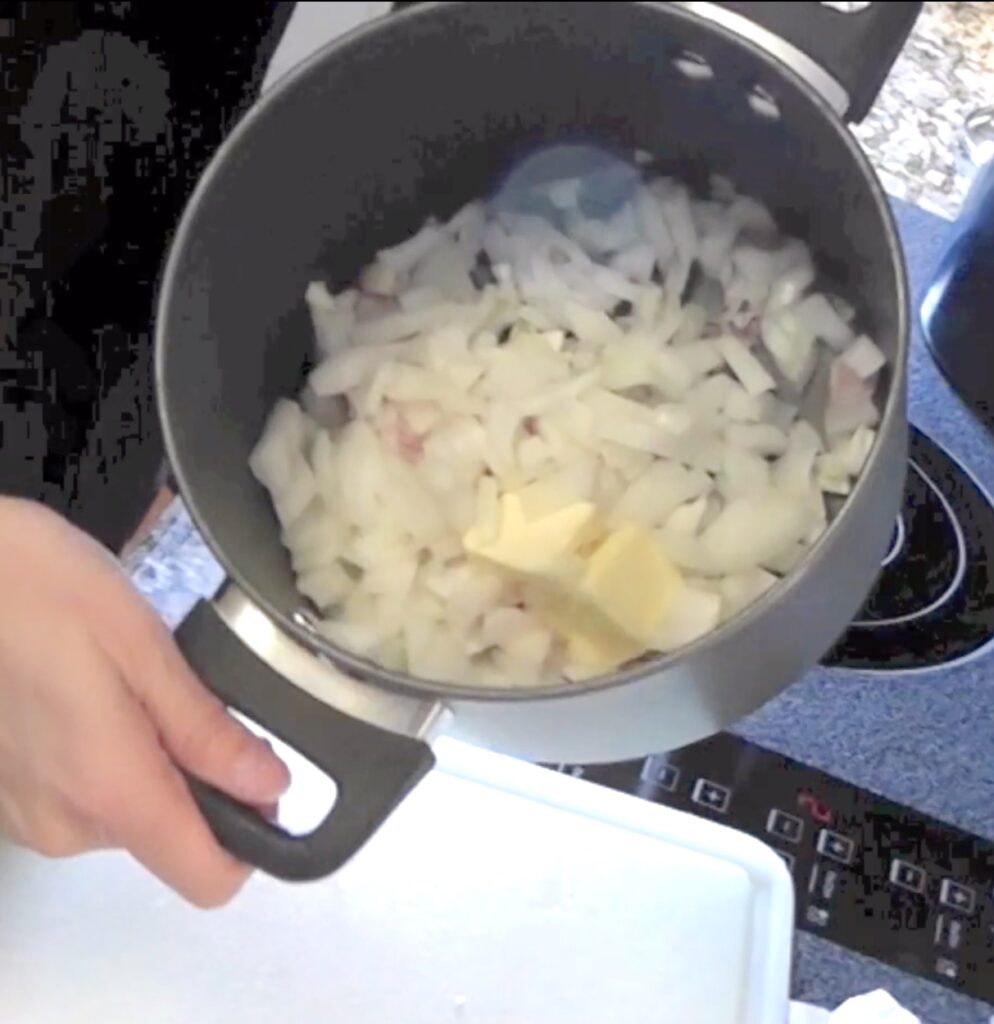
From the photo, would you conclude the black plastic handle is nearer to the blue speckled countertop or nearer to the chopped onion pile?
the chopped onion pile

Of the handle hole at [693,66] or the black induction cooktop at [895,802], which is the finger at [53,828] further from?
the handle hole at [693,66]

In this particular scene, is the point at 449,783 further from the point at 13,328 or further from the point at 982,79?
the point at 982,79

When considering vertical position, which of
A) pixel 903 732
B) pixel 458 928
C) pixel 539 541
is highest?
pixel 539 541

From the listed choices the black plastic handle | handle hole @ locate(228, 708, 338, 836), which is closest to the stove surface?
handle hole @ locate(228, 708, 338, 836)

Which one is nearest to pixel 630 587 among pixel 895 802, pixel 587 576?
pixel 587 576

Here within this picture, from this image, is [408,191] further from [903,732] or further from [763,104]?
[903,732]

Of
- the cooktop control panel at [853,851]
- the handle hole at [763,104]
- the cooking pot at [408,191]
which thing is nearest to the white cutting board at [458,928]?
the cooktop control panel at [853,851]
